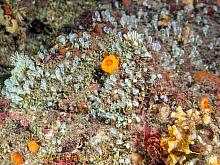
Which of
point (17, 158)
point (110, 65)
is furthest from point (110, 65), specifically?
point (17, 158)

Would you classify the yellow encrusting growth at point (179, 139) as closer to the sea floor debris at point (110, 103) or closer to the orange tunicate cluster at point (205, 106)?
the sea floor debris at point (110, 103)

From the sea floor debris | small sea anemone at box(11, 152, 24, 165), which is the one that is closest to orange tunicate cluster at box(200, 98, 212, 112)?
the sea floor debris

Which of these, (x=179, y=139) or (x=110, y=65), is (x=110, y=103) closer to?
(x=110, y=65)

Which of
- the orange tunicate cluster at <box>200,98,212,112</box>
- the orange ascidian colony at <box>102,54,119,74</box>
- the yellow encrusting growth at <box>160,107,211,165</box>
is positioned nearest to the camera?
the yellow encrusting growth at <box>160,107,211,165</box>

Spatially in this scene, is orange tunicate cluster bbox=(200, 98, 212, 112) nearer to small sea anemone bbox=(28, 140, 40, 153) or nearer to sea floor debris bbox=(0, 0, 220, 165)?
sea floor debris bbox=(0, 0, 220, 165)

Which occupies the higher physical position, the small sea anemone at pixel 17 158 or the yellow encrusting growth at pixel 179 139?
the yellow encrusting growth at pixel 179 139

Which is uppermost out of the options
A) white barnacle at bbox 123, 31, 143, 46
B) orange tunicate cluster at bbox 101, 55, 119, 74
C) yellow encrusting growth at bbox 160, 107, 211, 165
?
white barnacle at bbox 123, 31, 143, 46

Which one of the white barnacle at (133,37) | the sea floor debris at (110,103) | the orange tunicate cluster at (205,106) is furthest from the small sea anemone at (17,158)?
the orange tunicate cluster at (205,106)

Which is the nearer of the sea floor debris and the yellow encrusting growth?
the yellow encrusting growth
